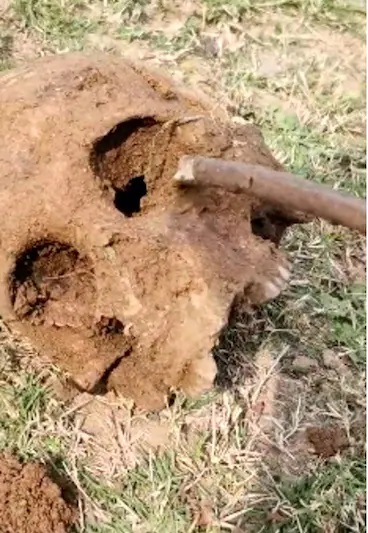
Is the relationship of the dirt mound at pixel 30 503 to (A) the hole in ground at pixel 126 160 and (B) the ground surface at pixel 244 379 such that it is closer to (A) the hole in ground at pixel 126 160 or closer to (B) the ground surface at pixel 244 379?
(B) the ground surface at pixel 244 379

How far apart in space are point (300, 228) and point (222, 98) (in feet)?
1.50

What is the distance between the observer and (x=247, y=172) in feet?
5.22

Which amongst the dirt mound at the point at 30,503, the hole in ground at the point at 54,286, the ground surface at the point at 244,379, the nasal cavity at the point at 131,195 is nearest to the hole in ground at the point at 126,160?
the nasal cavity at the point at 131,195

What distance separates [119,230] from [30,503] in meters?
0.54

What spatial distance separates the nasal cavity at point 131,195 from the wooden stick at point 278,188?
231mm

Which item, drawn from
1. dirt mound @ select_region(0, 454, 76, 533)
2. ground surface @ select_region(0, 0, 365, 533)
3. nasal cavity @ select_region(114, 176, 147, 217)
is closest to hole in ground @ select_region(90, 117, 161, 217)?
nasal cavity @ select_region(114, 176, 147, 217)

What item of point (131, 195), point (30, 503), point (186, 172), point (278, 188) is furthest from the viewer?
point (131, 195)

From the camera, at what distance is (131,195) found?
2.01 metres

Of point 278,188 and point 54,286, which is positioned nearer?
point 278,188

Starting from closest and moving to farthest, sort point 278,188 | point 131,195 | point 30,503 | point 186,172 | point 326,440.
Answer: point 278,188
point 186,172
point 30,503
point 131,195
point 326,440

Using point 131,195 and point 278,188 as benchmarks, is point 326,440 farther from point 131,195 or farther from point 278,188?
point 278,188

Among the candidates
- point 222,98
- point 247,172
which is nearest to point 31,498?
point 247,172

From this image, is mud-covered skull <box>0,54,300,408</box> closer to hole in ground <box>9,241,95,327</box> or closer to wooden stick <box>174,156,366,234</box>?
hole in ground <box>9,241,95,327</box>

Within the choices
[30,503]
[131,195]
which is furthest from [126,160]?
[30,503]
